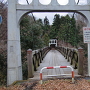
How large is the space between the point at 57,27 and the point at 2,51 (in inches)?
1128

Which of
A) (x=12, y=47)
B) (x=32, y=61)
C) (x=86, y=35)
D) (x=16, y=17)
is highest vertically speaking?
(x=16, y=17)

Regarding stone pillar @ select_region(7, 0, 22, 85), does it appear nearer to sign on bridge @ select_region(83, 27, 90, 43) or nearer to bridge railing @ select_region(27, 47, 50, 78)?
bridge railing @ select_region(27, 47, 50, 78)

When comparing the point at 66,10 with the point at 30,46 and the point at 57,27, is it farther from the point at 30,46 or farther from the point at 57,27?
the point at 57,27

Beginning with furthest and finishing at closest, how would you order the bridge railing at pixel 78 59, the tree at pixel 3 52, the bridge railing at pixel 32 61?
1. the tree at pixel 3 52
2. the bridge railing at pixel 78 59
3. the bridge railing at pixel 32 61

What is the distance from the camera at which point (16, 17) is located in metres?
4.68

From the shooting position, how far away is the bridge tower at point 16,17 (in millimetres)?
4613

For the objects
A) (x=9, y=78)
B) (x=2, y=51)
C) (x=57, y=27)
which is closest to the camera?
(x=9, y=78)

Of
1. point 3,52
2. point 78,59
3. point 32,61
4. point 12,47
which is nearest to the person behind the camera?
point 12,47

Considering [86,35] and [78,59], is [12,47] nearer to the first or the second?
[78,59]

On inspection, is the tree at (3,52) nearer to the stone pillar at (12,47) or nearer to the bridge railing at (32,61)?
the bridge railing at (32,61)

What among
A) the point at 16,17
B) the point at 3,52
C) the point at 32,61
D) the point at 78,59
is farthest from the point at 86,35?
the point at 3,52

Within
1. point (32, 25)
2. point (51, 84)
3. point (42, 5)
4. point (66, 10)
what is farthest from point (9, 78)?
point (32, 25)

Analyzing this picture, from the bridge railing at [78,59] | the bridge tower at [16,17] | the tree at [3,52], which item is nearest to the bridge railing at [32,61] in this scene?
the bridge tower at [16,17]

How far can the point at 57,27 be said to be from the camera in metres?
36.6
